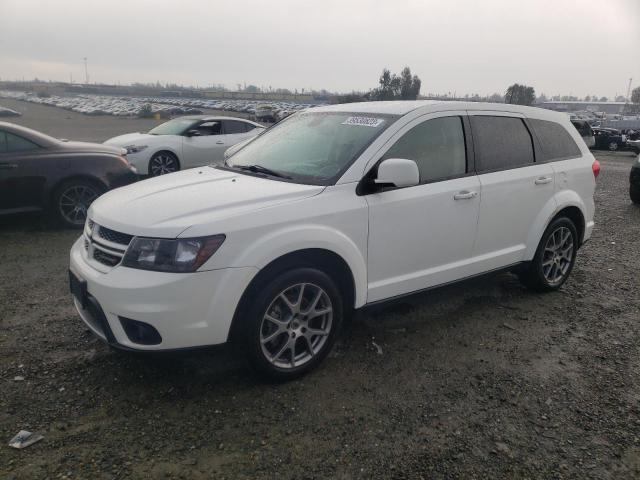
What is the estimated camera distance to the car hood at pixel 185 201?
2.97 m

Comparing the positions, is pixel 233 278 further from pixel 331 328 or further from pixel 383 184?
pixel 383 184

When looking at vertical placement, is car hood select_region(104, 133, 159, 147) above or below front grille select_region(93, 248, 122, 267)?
above

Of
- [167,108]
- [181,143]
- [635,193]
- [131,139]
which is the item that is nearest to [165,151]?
[181,143]

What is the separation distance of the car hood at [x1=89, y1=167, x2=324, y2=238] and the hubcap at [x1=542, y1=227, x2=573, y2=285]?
274 cm

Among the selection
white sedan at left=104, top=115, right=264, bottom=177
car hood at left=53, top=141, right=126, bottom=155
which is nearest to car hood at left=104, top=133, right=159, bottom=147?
white sedan at left=104, top=115, right=264, bottom=177

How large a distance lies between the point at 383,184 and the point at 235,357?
5.34 feet

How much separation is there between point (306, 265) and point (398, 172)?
854 mm

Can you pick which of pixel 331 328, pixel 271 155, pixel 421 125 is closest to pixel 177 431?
pixel 331 328

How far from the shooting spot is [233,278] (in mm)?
2914

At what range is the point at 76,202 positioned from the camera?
6.90 metres

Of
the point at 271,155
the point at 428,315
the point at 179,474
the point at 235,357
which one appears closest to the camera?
the point at 179,474

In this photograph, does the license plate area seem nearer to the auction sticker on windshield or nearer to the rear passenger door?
the auction sticker on windshield

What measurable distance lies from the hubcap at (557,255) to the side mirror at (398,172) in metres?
2.20

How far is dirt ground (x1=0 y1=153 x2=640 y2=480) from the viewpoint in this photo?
8.64 feet
